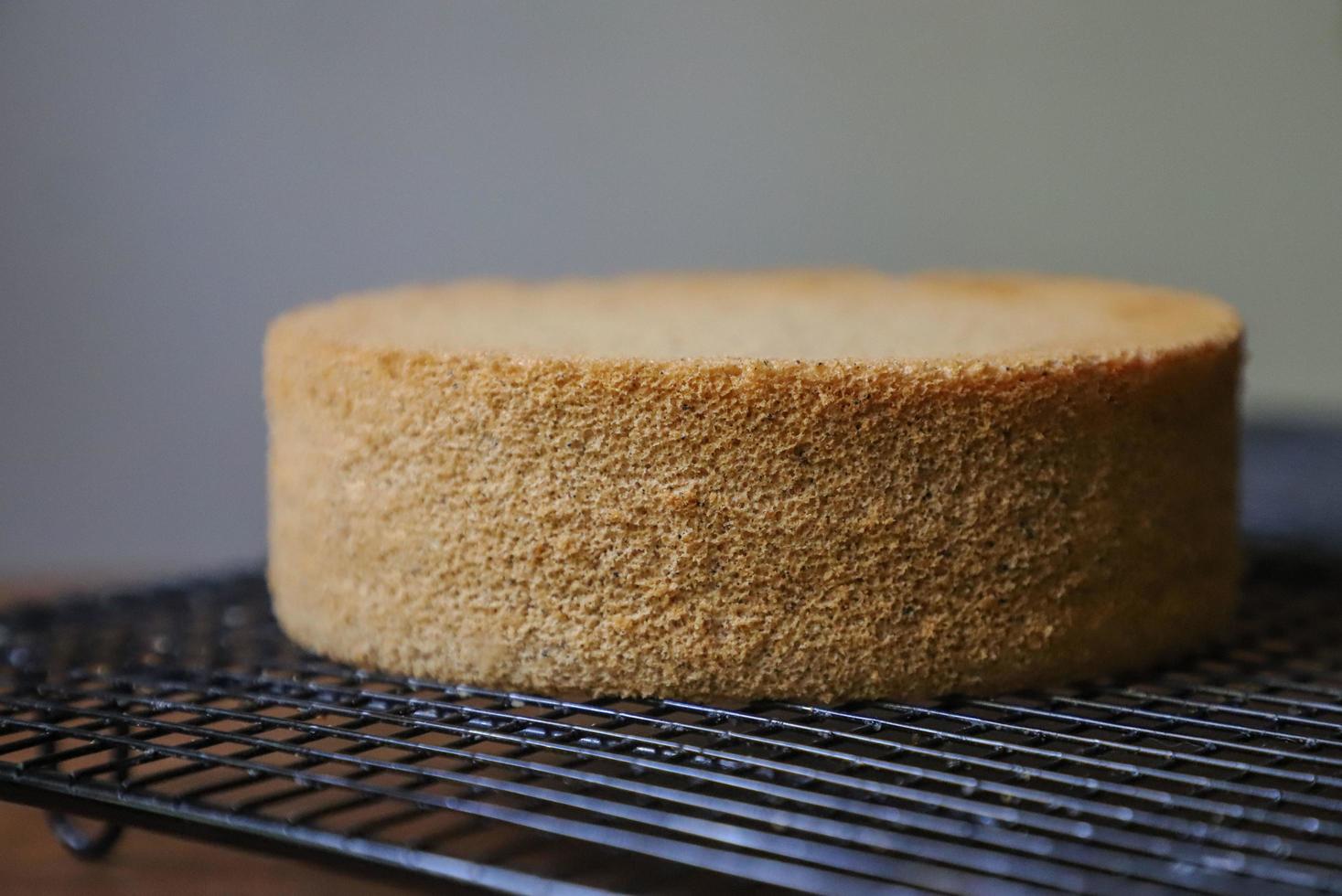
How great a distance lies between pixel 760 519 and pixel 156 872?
1.77 feet

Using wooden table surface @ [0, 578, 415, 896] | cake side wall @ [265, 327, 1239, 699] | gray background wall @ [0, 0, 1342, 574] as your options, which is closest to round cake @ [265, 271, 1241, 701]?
cake side wall @ [265, 327, 1239, 699]

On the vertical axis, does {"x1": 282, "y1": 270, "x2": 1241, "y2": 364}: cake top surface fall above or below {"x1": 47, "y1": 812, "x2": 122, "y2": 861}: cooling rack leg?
above

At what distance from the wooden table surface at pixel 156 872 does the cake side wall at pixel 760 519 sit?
0.57 ft

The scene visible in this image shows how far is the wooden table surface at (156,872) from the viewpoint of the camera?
107 cm

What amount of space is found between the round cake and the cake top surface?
0.01m

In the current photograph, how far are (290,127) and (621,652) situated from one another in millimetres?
2077

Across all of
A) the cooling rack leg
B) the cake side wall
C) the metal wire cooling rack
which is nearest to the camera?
the metal wire cooling rack

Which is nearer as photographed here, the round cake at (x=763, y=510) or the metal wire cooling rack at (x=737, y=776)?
the metal wire cooling rack at (x=737, y=776)

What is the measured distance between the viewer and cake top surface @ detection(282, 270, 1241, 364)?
1150 mm

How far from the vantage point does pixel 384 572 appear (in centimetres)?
113

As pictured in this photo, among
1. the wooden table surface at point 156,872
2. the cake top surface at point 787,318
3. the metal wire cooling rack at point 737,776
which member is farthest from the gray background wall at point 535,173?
the wooden table surface at point 156,872

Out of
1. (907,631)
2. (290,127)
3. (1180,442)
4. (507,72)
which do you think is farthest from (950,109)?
(907,631)

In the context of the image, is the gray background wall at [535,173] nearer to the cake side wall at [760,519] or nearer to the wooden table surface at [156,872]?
the cake side wall at [760,519]

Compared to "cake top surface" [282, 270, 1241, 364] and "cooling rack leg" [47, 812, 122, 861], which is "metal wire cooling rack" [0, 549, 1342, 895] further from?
"cake top surface" [282, 270, 1241, 364]
